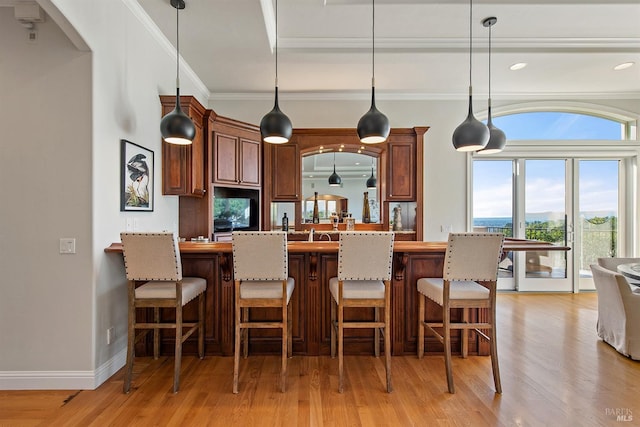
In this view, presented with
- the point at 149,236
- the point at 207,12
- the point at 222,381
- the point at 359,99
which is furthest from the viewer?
the point at 359,99

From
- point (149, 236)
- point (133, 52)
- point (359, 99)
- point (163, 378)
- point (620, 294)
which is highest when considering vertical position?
point (359, 99)

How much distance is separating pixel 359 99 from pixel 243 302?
147 inches

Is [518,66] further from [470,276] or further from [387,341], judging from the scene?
[387,341]

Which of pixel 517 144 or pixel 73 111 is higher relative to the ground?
pixel 517 144

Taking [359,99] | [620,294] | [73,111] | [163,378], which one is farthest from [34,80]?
[620,294]

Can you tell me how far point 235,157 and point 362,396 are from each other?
3224mm

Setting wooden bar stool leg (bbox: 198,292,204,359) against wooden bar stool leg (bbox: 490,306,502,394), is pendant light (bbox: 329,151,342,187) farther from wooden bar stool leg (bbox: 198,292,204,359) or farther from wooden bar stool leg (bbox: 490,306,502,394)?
wooden bar stool leg (bbox: 490,306,502,394)

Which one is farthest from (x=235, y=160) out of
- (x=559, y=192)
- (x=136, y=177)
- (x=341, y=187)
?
(x=559, y=192)

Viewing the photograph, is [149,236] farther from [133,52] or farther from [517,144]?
[517,144]

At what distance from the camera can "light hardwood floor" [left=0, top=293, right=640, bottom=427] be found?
6.23 ft

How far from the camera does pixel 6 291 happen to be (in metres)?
2.21

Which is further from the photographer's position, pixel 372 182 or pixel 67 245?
pixel 372 182

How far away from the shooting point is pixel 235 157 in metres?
4.17

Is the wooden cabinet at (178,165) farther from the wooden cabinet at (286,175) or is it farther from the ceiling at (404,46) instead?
the wooden cabinet at (286,175)
